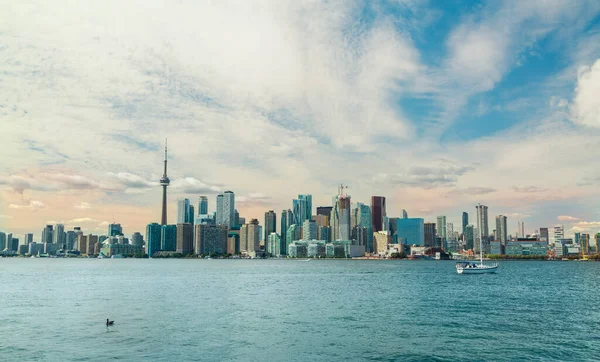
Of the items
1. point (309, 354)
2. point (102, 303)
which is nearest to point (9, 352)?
point (309, 354)

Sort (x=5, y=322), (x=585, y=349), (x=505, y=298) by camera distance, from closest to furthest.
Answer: (x=585, y=349), (x=5, y=322), (x=505, y=298)

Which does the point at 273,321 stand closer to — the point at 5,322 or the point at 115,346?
the point at 115,346

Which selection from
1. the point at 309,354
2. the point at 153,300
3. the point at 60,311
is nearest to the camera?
the point at 309,354

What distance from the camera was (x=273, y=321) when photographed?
6956 centimetres

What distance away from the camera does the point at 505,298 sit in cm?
10194

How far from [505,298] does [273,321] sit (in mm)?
56937

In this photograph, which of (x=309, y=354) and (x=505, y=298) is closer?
(x=309, y=354)

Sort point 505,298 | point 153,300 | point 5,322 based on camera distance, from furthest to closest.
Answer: point 505,298, point 153,300, point 5,322

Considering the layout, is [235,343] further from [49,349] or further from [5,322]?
[5,322]

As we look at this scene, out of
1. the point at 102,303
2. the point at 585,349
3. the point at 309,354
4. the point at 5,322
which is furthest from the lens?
the point at 102,303

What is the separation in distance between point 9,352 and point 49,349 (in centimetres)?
365

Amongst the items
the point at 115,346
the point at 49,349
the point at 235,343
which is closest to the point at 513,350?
the point at 235,343

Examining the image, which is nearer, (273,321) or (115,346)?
(115,346)

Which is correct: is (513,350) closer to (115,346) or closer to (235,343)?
(235,343)
